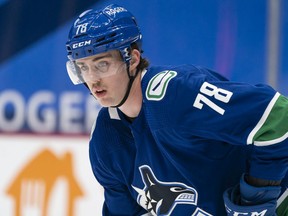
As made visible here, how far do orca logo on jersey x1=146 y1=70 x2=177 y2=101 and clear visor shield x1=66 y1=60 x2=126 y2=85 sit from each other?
0.33 feet

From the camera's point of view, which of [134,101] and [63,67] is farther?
[63,67]

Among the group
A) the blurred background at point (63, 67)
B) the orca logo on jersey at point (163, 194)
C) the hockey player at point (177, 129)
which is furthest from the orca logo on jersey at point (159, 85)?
the blurred background at point (63, 67)

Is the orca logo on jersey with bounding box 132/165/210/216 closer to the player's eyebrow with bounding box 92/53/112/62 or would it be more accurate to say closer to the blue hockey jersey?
the blue hockey jersey

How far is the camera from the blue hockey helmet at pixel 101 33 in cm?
204

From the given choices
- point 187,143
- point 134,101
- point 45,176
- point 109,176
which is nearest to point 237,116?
point 187,143

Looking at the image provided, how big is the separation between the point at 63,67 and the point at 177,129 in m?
1.69

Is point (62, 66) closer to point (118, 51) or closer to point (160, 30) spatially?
point (160, 30)

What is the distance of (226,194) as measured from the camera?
6.73 feet

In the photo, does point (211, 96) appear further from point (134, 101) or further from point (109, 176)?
point (109, 176)

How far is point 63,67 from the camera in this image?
3.61 metres

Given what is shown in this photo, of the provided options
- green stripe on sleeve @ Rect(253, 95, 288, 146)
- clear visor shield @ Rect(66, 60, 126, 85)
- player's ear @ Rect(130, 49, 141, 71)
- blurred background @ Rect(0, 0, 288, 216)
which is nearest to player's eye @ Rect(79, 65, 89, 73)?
clear visor shield @ Rect(66, 60, 126, 85)

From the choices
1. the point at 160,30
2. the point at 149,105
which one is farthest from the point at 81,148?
the point at 149,105

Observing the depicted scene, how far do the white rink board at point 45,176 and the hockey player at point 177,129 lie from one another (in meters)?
1.13

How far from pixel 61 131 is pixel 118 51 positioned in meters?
1.50
